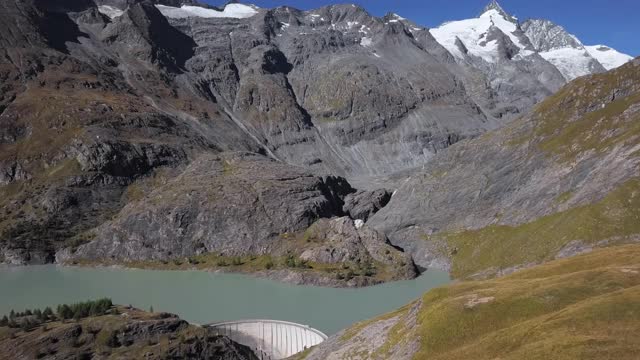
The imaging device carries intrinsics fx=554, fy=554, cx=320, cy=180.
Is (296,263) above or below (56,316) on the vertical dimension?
below

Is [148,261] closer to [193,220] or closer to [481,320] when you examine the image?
[193,220]

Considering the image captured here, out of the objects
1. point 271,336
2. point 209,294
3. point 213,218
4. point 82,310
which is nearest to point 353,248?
point 209,294

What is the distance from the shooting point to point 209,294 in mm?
111625

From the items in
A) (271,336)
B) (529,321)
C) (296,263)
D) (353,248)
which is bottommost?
(271,336)

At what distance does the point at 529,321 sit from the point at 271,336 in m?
44.4

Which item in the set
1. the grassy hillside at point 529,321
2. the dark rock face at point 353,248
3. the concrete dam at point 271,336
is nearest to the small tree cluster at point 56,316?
the concrete dam at point 271,336

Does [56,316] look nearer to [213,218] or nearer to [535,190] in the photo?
[213,218]

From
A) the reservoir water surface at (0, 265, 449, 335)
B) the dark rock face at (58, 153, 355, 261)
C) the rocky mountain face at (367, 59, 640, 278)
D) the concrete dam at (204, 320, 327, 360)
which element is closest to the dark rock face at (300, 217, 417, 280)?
the reservoir water surface at (0, 265, 449, 335)

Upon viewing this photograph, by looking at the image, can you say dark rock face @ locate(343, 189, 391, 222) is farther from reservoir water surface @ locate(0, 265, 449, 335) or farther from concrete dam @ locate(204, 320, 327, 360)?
concrete dam @ locate(204, 320, 327, 360)

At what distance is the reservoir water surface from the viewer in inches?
3693

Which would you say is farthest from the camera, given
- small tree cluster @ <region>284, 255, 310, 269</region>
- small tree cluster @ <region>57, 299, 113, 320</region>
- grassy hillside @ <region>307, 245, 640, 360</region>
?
small tree cluster @ <region>284, 255, 310, 269</region>

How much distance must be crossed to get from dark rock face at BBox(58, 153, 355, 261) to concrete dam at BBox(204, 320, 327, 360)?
65109 millimetres

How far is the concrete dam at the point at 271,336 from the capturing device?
7175cm

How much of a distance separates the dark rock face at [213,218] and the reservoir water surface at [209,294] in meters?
10.1
